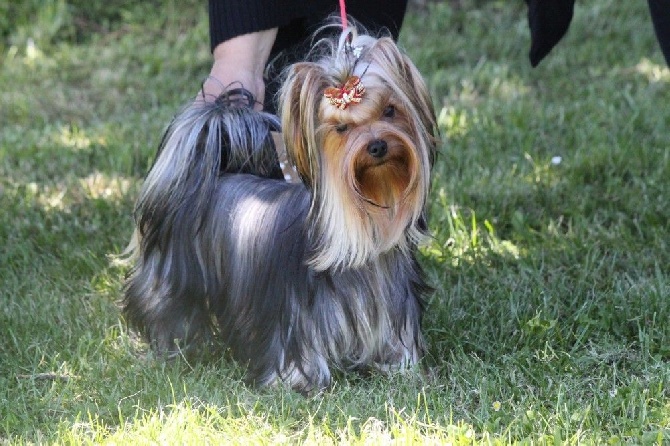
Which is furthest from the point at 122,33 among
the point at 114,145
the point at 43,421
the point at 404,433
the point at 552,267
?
the point at 404,433

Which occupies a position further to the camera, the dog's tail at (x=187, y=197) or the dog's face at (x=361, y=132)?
the dog's tail at (x=187, y=197)

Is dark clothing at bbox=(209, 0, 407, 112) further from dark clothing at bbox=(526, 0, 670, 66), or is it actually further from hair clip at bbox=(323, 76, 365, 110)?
hair clip at bbox=(323, 76, 365, 110)

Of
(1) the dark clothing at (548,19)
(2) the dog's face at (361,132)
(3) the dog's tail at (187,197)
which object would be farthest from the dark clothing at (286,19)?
(2) the dog's face at (361,132)

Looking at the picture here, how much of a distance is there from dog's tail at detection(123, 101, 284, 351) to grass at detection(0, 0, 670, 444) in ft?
→ 0.52

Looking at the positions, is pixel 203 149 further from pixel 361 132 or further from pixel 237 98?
pixel 361 132

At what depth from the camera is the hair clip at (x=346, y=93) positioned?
3.07 m

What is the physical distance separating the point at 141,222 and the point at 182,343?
1.34 feet

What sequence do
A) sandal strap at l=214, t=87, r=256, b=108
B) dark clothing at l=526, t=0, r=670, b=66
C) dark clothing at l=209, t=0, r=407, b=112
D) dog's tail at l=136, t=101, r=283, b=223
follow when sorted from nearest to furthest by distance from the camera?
dog's tail at l=136, t=101, r=283, b=223 < sandal strap at l=214, t=87, r=256, b=108 < dark clothing at l=209, t=0, r=407, b=112 < dark clothing at l=526, t=0, r=670, b=66

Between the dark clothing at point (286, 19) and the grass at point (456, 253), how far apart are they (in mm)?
829

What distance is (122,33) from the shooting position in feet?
28.1

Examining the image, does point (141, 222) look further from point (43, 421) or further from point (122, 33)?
point (122, 33)

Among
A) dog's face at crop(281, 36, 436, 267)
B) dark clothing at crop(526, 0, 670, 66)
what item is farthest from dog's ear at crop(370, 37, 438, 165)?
dark clothing at crop(526, 0, 670, 66)

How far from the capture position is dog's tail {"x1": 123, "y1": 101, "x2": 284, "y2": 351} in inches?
144

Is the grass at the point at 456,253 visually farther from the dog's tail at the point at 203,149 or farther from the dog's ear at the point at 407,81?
the dog's ear at the point at 407,81
